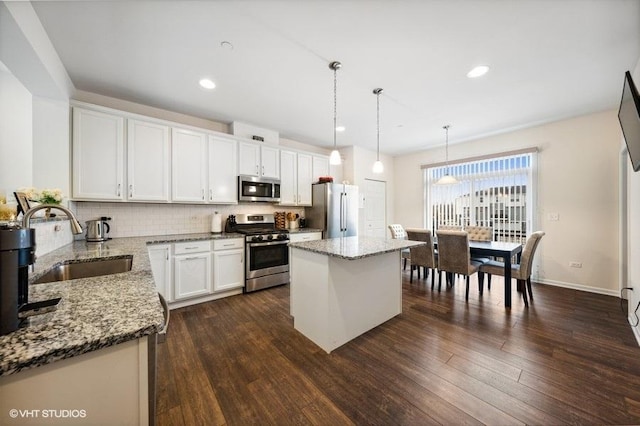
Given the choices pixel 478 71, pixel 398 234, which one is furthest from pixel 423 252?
pixel 478 71

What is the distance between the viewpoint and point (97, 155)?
275 centimetres

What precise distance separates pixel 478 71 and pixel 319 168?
9.73ft

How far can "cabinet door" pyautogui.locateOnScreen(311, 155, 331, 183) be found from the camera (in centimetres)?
480

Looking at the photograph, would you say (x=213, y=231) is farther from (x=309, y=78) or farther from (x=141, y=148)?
(x=309, y=78)

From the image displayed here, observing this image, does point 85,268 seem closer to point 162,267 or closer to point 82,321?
point 162,267

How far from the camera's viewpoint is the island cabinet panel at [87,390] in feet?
1.98

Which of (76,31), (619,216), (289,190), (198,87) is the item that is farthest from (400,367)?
(619,216)

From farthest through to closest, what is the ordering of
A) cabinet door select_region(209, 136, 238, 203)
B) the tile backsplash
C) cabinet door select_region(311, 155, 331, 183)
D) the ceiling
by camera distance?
cabinet door select_region(311, 155, 331, 183)
cabinet door select_region(209, 136, 238, 203)
the tile backsplash
the ceiling

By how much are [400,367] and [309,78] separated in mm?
2942

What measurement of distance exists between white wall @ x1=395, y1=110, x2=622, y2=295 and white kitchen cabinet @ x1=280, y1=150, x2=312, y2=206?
379cm

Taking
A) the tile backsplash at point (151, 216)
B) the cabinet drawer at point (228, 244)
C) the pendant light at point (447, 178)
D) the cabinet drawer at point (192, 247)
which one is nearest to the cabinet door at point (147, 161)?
the tile backsplash at point (151, 216)

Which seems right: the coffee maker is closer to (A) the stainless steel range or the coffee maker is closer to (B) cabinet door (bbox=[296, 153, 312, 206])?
(A) the stainless steel range

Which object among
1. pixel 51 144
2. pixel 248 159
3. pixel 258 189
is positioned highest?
pixel 248 159

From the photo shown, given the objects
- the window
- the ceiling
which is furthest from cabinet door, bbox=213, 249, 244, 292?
the window
